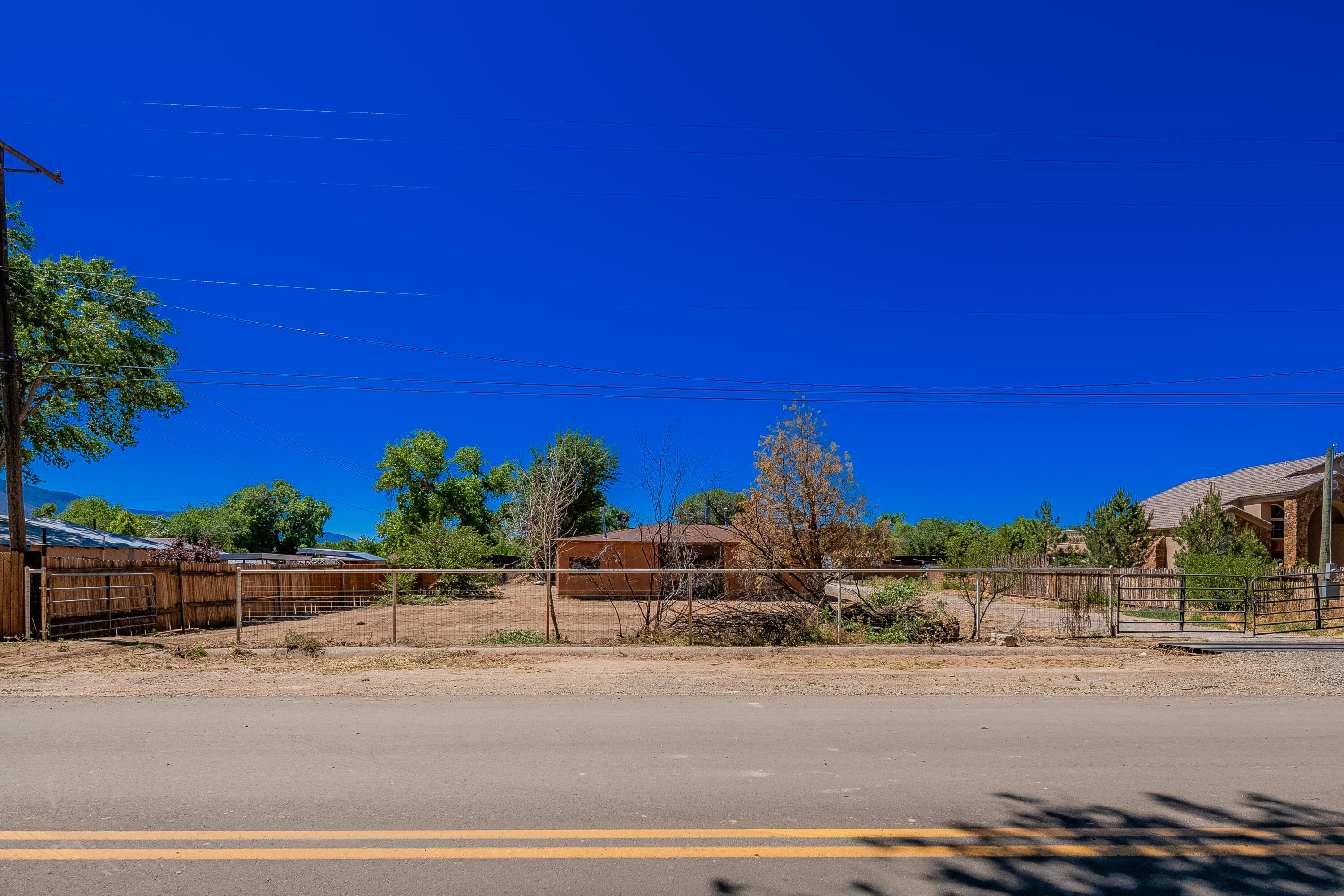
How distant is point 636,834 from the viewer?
480 centimetres

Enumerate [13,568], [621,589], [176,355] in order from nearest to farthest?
[13,568] < [176,355] < [621,589]

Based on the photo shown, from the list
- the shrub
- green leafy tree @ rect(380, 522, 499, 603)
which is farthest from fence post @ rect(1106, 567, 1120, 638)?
green leafy tree @ rect(380, 522, 499, 603)

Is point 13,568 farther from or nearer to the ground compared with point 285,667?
farther from the ground

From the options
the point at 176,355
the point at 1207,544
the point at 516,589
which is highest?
the point at 176,355

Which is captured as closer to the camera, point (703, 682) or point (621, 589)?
point (703, 682)

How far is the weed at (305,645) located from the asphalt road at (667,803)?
504cm

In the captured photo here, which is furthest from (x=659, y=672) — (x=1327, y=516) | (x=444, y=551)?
(x=1327, y=516)

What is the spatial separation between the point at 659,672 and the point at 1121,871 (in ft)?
27.4

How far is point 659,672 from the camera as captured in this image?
1215 cm

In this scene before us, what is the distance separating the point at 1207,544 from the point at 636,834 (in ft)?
101

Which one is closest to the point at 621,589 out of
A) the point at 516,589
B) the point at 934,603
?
the point at 516,589

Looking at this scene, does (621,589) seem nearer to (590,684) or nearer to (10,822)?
(590,684)

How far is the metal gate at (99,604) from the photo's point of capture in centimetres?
1605

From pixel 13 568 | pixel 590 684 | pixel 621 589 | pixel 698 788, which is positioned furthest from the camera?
pixel 621 589
